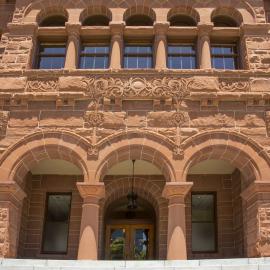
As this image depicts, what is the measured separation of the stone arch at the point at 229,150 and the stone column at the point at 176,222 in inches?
19.0

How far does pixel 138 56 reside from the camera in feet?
42.8

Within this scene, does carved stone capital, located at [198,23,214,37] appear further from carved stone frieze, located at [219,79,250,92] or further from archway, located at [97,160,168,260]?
archway, located at [97,160,168,260]

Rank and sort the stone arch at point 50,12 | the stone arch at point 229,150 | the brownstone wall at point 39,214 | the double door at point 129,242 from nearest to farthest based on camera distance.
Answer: the stone arch at point 229,150 → the brownstone wall at point 39,214 → the stone arch at point 50,12 → the double door at point 129,242

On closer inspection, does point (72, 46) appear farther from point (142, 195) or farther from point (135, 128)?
point (142, 195)

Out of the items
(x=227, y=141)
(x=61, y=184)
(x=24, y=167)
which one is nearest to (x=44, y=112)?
(x=24, y=167)

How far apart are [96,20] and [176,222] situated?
671 centimetres

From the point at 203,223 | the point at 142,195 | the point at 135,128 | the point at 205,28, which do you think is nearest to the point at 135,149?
the point at 135,128

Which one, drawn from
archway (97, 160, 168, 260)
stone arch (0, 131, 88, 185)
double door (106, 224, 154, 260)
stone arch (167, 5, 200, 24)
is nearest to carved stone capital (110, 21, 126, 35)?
stone arch (167, 5, 200, 24)

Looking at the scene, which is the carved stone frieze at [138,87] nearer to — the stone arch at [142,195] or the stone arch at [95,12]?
the stone arch at [95,12]

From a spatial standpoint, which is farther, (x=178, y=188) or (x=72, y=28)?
(x=72, y=28)

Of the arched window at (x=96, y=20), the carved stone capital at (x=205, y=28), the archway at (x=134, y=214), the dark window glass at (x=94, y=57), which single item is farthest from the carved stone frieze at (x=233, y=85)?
the arched window at (x=96, y=20)

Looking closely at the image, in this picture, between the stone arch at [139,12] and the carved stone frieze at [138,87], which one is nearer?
the carved stone frieze at [138,87]

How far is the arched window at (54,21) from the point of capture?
13.5 meters

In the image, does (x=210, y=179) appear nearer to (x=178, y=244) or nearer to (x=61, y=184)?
(x=178, y=244)
